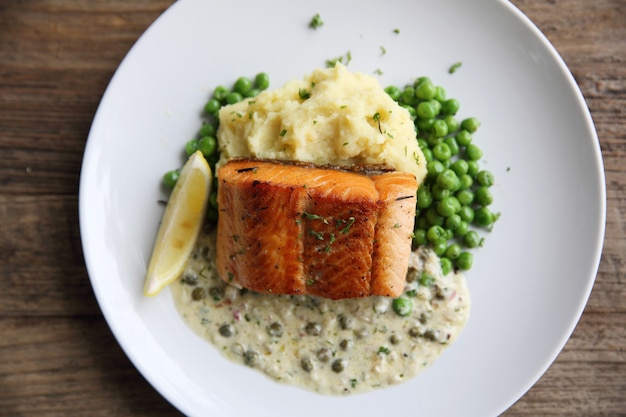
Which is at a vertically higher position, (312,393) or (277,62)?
(277,62)

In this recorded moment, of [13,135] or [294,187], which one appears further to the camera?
[13,135]

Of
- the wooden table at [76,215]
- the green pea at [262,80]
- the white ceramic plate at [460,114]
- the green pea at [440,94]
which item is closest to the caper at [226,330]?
the white ceramic plate at [460,114]

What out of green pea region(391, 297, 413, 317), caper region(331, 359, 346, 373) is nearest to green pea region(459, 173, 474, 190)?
green pea region(391, 297, 413, 317)

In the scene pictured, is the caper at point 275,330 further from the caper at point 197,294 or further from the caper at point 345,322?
the caper at point 197,294

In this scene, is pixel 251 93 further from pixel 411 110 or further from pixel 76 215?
pixel 76 215

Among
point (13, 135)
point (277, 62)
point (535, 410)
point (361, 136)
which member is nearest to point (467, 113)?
point (361, 136)

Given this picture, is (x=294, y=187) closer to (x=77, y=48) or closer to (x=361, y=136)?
(x=361, y=136)
